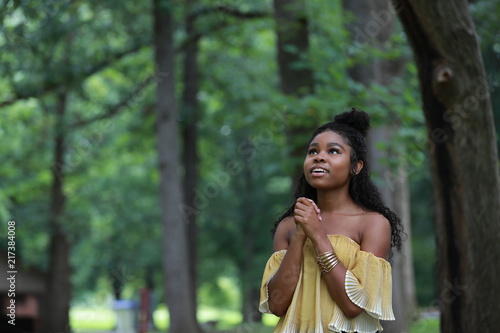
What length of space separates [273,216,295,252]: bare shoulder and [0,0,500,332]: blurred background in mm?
1488

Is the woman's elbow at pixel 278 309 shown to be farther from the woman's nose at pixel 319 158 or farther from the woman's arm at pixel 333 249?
the woman's nose at pixel 319 158

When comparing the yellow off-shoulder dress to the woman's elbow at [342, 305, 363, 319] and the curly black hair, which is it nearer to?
the woman's elbow at [342, 305, 363, 319]

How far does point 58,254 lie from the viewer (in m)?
22.5

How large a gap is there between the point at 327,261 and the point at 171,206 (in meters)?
12.4

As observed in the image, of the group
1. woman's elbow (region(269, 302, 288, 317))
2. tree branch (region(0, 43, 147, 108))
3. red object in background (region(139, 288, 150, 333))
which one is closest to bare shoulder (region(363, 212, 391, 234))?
woman's elbow (region(269, 302, 288, 317))

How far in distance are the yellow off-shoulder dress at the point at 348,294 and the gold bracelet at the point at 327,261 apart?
0.08 metres

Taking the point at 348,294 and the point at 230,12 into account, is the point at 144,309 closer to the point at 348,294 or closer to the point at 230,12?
the point at 230,12

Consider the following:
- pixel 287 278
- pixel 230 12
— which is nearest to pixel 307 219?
pixel 287 278

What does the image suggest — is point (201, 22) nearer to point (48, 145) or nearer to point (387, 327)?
point (48, 145)

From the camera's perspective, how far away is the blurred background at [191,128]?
11562 millimetres

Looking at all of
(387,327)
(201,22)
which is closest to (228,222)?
(201,22)

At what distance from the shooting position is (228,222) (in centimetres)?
2977

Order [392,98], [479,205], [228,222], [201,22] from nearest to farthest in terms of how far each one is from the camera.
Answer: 1. [479,205]
2. [392,98]
3. [201,22]
4. [228,222]

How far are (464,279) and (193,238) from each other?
13.8m
